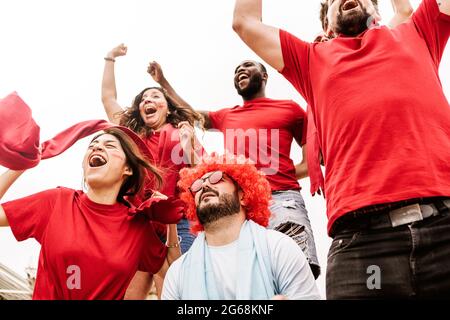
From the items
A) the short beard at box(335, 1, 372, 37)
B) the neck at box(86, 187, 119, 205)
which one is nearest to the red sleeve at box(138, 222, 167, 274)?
the neck at box(86, 187, 119, 205)

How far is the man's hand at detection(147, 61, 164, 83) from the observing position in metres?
2.85

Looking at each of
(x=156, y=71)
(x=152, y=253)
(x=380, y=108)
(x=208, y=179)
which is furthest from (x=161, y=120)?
(x=380, y=108)

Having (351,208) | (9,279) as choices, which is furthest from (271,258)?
(9,279)

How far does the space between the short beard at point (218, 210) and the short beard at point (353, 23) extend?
82 cm

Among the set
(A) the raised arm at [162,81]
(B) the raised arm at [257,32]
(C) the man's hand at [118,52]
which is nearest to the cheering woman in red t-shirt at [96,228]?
(A) the raised arm at [162,81]

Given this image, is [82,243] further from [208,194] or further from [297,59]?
[297,59]

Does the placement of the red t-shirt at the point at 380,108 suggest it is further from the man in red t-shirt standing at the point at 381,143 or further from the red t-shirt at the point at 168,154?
the red t-shirt at the point at 168,154

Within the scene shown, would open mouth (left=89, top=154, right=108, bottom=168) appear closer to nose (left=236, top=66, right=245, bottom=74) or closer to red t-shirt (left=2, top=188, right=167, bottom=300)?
red t-shirt (left=2, top=188, right=167, bottom=300)

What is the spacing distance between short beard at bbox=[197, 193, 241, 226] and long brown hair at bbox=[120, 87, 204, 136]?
75 centimetres

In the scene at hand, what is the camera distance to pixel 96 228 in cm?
213

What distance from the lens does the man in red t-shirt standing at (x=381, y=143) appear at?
1.34m

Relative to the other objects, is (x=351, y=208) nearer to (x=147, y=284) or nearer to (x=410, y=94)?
(x=410, y=94)

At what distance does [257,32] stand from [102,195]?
3.58 feet

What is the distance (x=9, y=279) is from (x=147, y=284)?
102 centimetres
